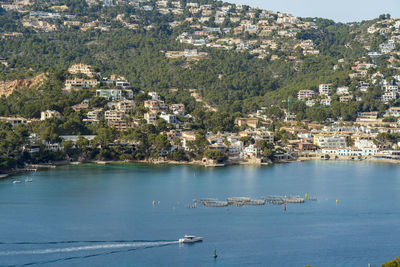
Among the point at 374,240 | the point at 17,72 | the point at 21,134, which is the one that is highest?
the point at 17,72

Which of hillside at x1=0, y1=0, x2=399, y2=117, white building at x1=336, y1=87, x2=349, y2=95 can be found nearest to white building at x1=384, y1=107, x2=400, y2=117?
hillside at x1=0, y1=0, x2=399, y2=117

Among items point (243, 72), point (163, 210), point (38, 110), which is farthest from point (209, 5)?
point (163, 210)

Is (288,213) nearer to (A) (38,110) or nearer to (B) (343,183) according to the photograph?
(B) (343,183)

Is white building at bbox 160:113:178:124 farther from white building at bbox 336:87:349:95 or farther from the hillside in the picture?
white building at bbox 336:87:349:95

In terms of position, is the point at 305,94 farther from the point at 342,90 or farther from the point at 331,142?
the point at 331,142

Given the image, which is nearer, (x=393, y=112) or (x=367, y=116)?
(x=367, y=116)

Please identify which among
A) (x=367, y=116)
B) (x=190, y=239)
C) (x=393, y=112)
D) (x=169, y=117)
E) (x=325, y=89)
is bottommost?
(x=190, y=239)

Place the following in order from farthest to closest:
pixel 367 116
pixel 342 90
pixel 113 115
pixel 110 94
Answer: pixel 342 90, pixel 367 116, pixel 110 94, pixel 113 115

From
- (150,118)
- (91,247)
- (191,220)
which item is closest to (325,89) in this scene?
(150,118)

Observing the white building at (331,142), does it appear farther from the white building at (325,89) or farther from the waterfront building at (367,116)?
the white building at (325,89)
